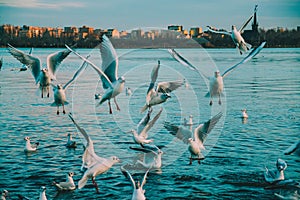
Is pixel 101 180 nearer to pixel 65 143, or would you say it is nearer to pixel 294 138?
pixel 65 143

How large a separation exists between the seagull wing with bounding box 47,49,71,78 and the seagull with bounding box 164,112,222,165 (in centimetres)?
446

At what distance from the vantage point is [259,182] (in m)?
11.2

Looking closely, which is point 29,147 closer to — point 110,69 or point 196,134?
point 110,69

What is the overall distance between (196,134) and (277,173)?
2.42 m

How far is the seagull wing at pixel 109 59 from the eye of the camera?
13.5 m

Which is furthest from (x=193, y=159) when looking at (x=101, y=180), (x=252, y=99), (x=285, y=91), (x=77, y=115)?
(x=285, y=91)

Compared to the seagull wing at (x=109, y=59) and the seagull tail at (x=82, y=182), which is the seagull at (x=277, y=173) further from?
the seagull wing at (x=109, y=59)

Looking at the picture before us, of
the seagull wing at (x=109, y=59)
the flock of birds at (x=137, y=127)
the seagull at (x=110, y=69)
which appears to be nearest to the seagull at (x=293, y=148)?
the flock of birds at (x=137, y=127)

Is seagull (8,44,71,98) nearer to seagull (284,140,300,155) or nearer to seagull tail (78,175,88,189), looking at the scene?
seagull tail (78,175,88,189)

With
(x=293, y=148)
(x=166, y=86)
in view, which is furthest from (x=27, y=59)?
(x=293, y=148)

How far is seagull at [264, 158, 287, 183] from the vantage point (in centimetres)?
1080

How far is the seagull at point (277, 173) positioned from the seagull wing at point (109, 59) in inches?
209

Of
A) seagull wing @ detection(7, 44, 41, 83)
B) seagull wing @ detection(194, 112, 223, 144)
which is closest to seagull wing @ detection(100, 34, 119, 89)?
seagull wing @ detection(7, 44, 41, 83)

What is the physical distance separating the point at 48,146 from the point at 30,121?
13.3 ft
